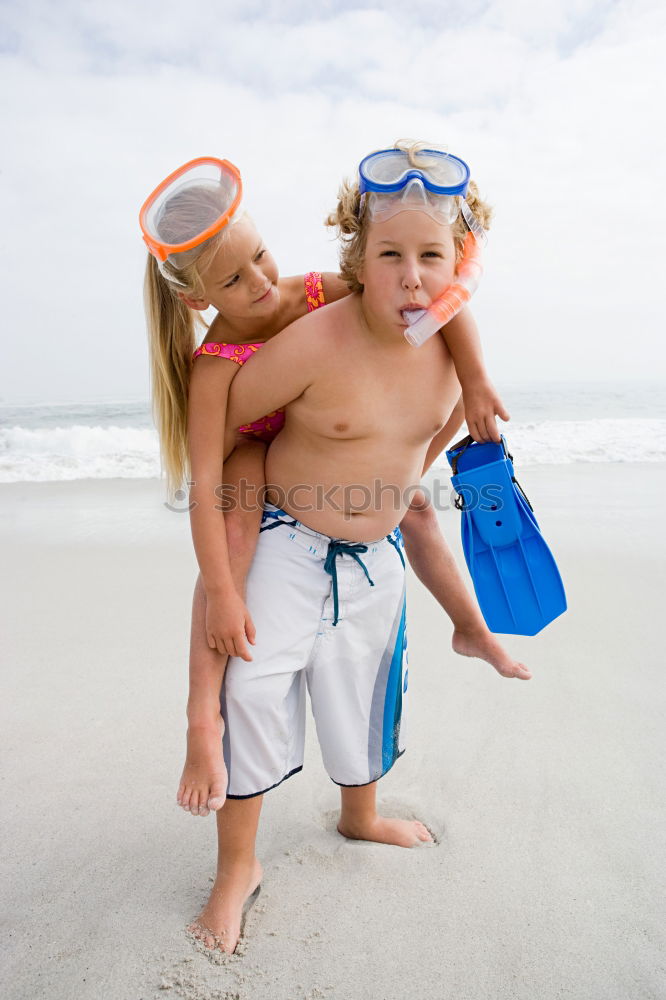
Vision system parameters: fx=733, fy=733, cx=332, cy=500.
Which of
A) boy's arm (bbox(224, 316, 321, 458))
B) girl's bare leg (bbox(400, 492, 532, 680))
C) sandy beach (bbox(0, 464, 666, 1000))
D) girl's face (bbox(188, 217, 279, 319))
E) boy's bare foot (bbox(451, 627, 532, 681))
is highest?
girl's face (bbox(188, 217, 279, 319))

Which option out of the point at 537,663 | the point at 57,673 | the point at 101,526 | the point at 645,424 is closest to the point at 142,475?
the point at 101,526

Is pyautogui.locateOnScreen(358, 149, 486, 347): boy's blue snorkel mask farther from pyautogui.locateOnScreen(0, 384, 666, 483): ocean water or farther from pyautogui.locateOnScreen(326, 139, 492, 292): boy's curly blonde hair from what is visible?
pyautogui.locateOnScreen(0, 384, 666, 483): ocean water

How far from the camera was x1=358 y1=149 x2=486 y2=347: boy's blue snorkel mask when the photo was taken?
1524mm

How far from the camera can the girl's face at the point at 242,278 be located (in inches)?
61.0

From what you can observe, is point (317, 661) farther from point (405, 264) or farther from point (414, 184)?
point (414, 184)

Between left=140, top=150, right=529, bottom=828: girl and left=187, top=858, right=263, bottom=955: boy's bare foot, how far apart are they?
0.31 metres

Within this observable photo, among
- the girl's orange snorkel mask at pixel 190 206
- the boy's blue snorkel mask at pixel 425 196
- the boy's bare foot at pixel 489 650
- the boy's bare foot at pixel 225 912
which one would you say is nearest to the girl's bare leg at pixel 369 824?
the boy's bare foot at pixel 225 912

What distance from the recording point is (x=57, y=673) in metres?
3.09

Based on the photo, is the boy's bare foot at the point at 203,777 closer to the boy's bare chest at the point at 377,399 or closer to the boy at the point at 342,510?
the boy at the point at 342,510

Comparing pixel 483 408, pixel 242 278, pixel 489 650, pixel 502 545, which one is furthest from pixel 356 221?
pixel 489 650

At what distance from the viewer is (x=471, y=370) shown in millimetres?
1727

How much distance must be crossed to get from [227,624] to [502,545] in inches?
29.5

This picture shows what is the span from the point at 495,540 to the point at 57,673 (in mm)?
2078

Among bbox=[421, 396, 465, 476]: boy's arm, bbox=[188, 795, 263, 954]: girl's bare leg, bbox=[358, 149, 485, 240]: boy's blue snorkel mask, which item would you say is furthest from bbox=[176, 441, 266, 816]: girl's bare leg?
bbox=[358, 149, 485, 240]: boy's blue snorkel mask
